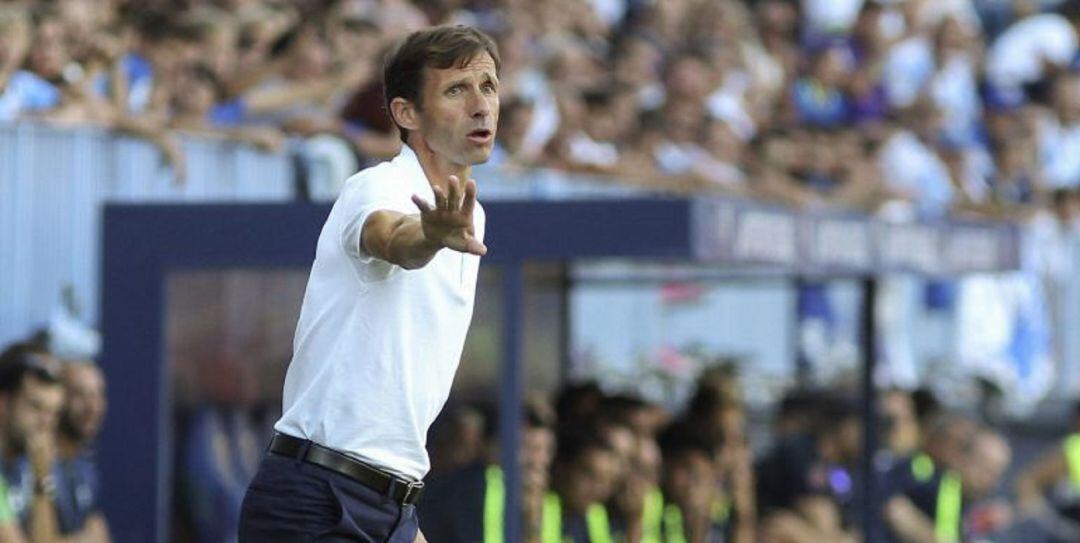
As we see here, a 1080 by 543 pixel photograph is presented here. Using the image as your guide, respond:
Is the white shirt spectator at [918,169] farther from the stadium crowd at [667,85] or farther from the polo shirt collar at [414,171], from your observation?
the polo shirt collar at [414,171]

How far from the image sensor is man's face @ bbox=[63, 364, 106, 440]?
684 cm

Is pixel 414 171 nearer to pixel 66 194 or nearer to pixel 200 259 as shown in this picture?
pixel 200 259

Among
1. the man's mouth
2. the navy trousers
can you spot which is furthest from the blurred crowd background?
the man's mouth

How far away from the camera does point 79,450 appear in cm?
707

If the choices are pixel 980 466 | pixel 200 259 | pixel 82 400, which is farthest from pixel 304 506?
pixel 980 466

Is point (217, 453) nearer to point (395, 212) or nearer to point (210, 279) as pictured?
point (210, 279)

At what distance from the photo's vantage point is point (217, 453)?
7.32 metres

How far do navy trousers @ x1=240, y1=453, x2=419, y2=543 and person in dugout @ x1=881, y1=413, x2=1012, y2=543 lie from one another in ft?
22.8

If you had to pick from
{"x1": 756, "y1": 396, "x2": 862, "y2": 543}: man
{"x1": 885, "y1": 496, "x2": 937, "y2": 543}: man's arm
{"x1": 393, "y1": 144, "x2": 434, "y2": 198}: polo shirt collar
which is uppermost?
{"x1": 393, "y1": 144, "x2": 434, "y2": 198}: polo shirt collar

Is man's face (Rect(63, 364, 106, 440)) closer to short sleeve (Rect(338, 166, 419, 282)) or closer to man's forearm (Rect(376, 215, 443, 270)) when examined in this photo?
short sleeve (Rect(338, 166, 419, 282))

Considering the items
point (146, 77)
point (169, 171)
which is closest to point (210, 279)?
point (169, 171)

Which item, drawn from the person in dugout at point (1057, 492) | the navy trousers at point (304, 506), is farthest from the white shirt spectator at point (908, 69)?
the navy trousers at point (304, 506)

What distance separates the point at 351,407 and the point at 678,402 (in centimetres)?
728

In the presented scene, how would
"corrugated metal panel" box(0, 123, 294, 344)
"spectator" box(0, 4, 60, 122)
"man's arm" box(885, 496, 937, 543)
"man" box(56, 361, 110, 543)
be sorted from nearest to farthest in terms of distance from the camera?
"man" box(56, 361, 110, 543)
"corrugated metal panel" box(0, 123, 294, 344)
"spectator" box(0, 4, 60, 122)
"man's arm" box(885, 496, 937, 543)
